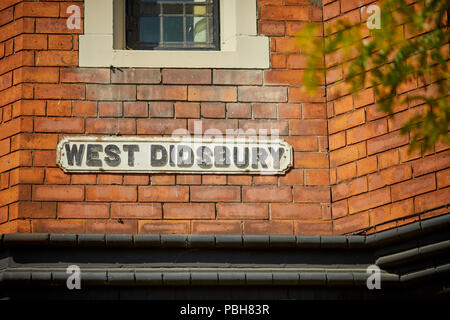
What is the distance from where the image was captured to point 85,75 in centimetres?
752

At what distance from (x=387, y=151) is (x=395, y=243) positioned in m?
0.75

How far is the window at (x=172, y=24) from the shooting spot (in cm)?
Answer: 782

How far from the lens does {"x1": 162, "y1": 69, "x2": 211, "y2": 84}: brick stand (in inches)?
297

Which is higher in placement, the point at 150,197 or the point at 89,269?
the point at 150,197

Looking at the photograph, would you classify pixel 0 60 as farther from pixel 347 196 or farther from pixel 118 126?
pixel 347 196

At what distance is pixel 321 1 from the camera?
782 cm

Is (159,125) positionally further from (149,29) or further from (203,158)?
(149,29)

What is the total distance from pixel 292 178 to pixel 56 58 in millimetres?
2172

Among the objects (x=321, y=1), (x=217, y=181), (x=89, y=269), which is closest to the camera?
(x=89, y=269)

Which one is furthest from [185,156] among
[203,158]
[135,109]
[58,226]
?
[58,226]

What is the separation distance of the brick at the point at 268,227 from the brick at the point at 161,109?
1.10m

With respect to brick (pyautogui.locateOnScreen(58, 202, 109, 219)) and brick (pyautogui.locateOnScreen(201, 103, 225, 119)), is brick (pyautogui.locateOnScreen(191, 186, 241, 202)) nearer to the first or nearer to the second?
brick (pyautogui.locateOnScreen(201, 103, 225, 119))
